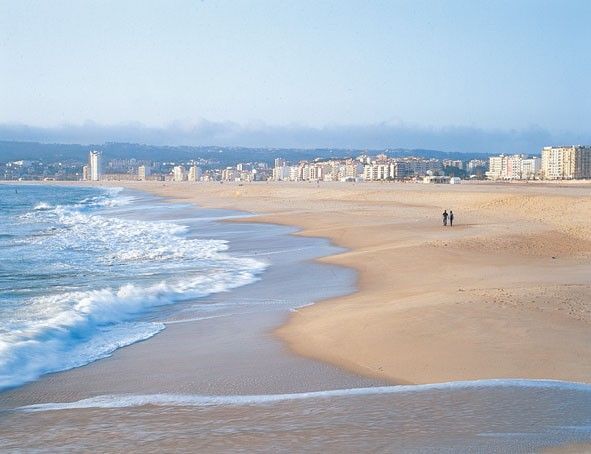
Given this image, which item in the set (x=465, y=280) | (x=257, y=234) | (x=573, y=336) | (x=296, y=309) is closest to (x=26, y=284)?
(x=296, y=309)

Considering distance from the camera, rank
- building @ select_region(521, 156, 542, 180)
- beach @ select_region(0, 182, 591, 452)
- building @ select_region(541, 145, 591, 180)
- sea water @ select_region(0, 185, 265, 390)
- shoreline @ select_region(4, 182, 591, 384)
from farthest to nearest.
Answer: building @ select_region(521, 156, 542, 180)
building @ select_region(541, 145, 591, 180)
sea water @ select_region(0, 185, 265, 390)
shoreline @ select_region(4, 182, 591, 384)
beach @ select_region(0, 182, 591, 452)

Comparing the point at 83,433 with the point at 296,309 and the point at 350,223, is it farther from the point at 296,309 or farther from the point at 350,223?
the point at 350,223

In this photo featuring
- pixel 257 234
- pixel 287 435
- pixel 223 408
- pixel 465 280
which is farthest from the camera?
pixel 257 234

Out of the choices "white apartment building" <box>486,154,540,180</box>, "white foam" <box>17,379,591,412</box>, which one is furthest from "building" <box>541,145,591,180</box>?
"white foam" <box>17,379,591,412</box>

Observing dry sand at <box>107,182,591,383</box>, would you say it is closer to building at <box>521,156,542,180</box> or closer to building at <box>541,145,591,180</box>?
building at <box>541,145,591,180</box>

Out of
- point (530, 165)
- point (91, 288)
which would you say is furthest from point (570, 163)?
point (91, 288)

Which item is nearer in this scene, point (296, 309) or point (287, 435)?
point (287, 435)

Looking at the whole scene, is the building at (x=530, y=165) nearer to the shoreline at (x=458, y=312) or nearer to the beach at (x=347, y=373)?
the shoreline at (x=458, y=312)
